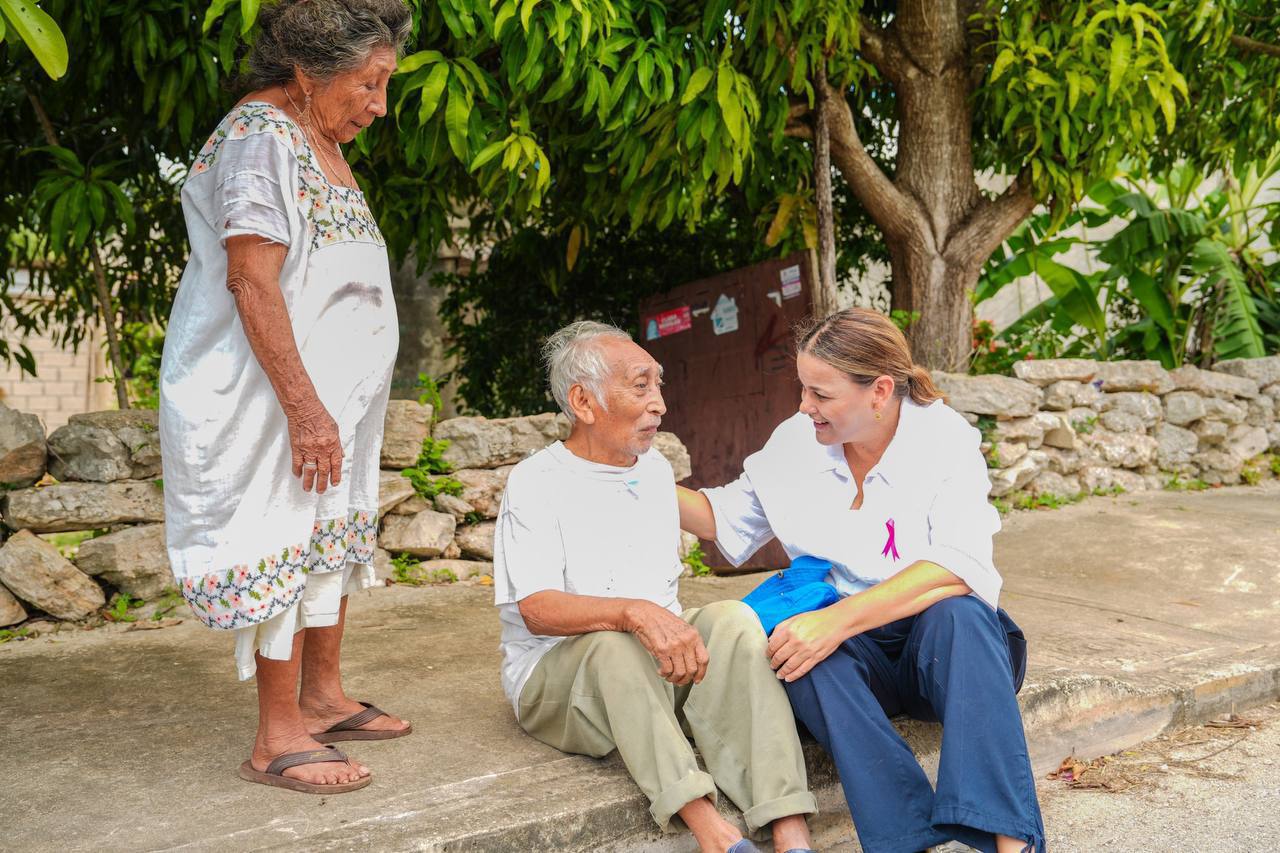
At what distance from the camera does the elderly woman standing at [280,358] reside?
2246 millimetres

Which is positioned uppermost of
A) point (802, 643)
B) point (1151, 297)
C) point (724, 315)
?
point (1151, 297)

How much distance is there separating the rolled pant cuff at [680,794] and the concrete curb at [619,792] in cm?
14

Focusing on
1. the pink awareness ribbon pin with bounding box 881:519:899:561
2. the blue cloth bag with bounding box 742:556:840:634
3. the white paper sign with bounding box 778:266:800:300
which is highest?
the white paper sign with bounding box 778:266:800:300

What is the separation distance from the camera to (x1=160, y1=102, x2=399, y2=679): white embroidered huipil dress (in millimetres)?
2254

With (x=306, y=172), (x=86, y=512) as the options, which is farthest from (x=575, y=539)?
(x=86, y=512)

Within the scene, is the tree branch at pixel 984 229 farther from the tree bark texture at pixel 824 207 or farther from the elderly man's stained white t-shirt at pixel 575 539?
the elderly man's stained white t-shirt at pixel 575 539

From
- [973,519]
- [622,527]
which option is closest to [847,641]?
[973,519]

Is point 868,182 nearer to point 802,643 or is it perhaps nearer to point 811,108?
point 811,108

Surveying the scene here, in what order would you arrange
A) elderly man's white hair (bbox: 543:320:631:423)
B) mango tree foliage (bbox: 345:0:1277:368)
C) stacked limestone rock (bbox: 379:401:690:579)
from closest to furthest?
elderly man's white hair (bbox: 543:320:631:423) < mango tree foliage (bbox: 345:0:1277:368) < stacked limestone rock (bbox: 379:401:690:579)

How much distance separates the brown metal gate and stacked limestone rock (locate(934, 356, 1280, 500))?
1.16 metres

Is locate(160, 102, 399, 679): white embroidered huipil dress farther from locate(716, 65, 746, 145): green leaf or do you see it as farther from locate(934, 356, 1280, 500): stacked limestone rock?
locate(934, 356, 1280, 500): stacked limestone rock

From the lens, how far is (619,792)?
2.33m

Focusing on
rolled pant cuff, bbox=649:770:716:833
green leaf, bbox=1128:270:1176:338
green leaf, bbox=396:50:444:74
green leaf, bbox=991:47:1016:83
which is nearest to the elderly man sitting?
rolled pant cuff, bbox=649:770:716:833

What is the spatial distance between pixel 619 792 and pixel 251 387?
1149 mm
